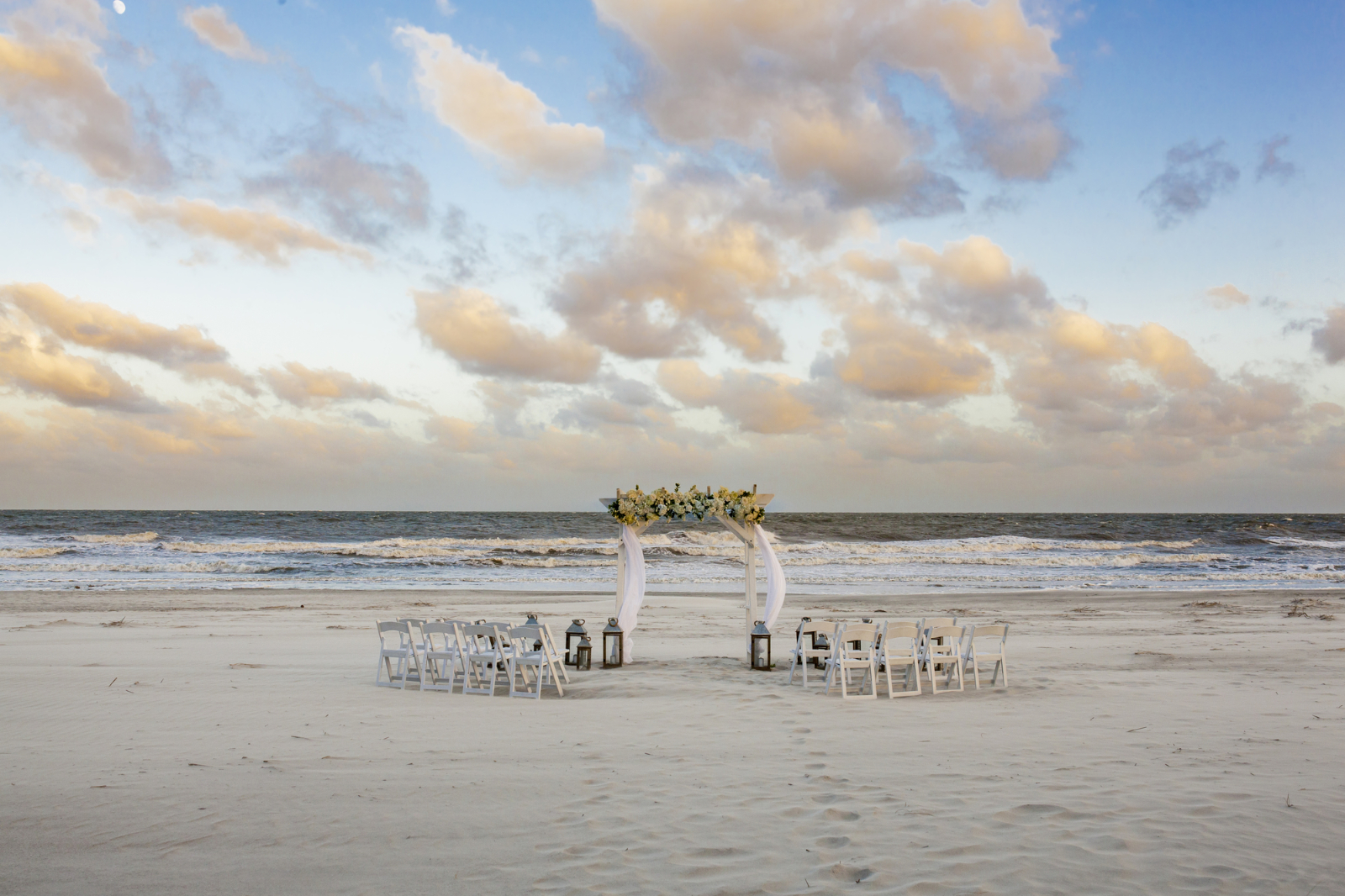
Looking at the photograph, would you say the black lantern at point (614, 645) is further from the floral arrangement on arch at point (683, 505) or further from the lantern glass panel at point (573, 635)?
the floral arrangement on arch at point (683, 505)

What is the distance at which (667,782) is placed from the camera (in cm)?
600

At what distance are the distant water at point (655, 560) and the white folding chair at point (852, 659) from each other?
49.7 ft

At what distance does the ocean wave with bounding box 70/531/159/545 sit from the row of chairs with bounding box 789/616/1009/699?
44.9 metres

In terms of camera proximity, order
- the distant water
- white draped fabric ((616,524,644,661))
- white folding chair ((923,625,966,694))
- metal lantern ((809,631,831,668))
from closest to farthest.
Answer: white folding chair ((923,625,966,694)) < metal lantern ((809,631,831,668)) < white draped fabric ((616,524,644,661)) < the distant water

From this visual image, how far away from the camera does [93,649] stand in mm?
12211

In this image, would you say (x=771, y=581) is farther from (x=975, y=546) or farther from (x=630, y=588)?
(x=975, y=546)

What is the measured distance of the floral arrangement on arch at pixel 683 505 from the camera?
11.7m

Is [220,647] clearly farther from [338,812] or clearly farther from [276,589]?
[276,589]

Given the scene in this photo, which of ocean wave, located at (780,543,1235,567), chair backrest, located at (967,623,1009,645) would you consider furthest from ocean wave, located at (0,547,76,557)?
chair backrest, located at (967,623,1009,645)

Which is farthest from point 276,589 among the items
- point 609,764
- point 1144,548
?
point 1144,548

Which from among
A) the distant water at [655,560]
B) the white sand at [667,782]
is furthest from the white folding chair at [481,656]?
the distant water at [655,560]

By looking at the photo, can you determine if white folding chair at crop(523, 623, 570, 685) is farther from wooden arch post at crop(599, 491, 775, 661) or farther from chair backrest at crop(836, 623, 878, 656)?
chair backrest at crop(836, 623, 878, 656)

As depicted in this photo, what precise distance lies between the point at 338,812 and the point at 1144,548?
49.1m

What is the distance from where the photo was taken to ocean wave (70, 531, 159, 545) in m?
44.5
